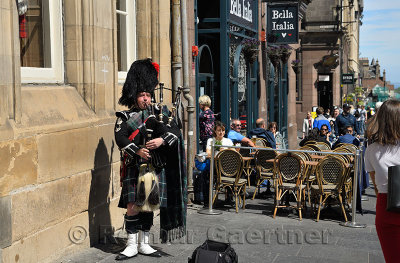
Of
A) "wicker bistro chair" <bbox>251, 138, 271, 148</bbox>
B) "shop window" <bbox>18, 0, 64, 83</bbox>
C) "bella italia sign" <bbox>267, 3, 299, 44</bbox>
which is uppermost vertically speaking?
"bella italia sign" <bbox>267, 3, 299, 44</bbox>

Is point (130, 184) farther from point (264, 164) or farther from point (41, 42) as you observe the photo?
point (264, 164)

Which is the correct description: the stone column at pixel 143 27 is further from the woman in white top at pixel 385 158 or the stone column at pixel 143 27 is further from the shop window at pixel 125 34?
the woman in white top at pixel 385 158

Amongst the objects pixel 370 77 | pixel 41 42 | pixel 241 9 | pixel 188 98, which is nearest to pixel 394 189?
pixel 41 42

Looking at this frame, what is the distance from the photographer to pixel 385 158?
448cm

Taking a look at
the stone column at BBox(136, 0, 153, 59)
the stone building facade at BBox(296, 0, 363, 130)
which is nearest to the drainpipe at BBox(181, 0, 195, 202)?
the stone column at BBox(136, 0, 153, 59)

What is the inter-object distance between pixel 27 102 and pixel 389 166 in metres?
3.62

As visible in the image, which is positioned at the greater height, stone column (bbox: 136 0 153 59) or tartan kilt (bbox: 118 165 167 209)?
stone column (bbox: 136 0 153 59)

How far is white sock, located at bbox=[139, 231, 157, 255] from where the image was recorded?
662 cm

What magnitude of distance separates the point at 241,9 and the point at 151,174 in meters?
8.90

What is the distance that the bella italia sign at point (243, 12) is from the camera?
13.4 metres

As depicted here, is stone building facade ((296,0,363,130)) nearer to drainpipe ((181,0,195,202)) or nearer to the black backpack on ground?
drainpipe ((181,0,195,202))

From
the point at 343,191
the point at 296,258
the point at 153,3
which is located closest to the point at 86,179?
the point at 296,258

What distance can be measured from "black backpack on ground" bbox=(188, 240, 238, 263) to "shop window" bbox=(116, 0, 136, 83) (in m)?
4.00

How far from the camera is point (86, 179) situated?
6832 millimetres
